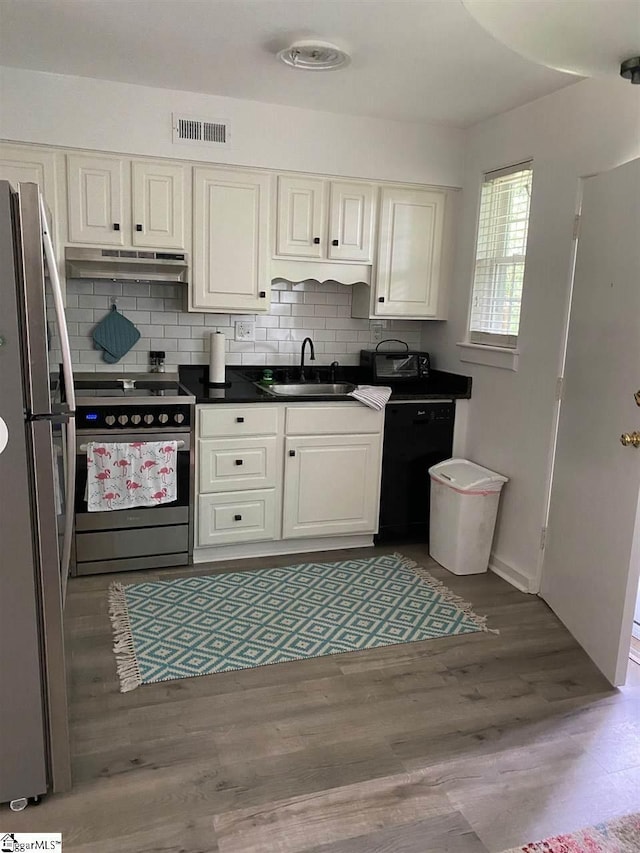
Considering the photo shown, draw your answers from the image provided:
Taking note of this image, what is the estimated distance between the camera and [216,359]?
3.90m

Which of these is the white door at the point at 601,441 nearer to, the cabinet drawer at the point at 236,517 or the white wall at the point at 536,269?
the white wall at the point at 536,269

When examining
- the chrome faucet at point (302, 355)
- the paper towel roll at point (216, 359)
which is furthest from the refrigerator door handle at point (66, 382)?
the chrome faucet at point (302, 355)

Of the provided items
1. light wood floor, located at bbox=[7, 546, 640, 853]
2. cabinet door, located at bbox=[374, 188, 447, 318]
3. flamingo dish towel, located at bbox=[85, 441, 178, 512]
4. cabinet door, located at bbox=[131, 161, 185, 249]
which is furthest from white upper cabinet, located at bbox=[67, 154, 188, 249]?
light wood floor, located at bbox=[7, 546, 640, 853]

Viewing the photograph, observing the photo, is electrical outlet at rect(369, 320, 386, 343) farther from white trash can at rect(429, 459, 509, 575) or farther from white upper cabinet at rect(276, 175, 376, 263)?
white trash can at rect(429, 459, 509, 575)

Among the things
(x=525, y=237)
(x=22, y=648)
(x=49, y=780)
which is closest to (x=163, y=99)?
(x=525, y=237)

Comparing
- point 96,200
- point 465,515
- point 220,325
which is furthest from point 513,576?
point 96,200

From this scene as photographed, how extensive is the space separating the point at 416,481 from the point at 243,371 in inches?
49.5

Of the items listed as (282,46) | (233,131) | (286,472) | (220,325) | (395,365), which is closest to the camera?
(282,46)

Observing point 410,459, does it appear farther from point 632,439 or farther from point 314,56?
A: point 314,56

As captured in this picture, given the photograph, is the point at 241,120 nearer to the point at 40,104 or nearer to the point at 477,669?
the point at 40,104

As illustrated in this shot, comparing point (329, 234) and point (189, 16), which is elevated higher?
point (189, 16)

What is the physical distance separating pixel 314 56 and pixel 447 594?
102 inches

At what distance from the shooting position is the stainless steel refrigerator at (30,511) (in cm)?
174

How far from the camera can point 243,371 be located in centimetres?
421
